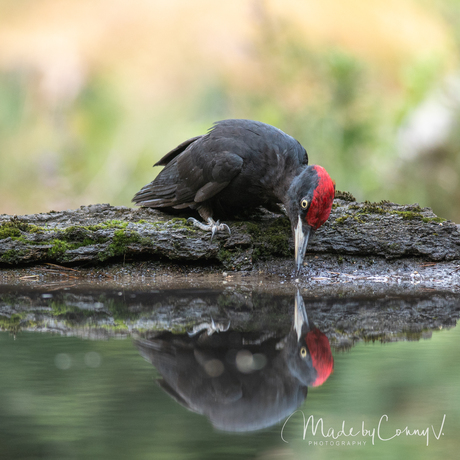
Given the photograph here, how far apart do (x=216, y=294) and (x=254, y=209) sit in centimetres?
150

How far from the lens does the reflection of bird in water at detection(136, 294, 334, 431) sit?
165cm

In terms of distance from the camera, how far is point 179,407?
1.64 meters

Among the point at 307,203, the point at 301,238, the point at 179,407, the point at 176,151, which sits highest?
Answer: the point at 176,151

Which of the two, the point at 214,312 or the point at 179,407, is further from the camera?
the point at 214,312

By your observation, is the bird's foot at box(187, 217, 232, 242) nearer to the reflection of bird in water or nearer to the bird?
the bird

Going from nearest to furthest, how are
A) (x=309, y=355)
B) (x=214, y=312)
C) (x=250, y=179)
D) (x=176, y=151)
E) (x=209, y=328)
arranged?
(x=309, y=355)
(x=209, y=328)
(x=214, y=312)
(x=250, y=179)
(x=176, y=151)

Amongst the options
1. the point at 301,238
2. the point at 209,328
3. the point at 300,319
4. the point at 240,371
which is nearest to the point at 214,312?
the point at 209,328

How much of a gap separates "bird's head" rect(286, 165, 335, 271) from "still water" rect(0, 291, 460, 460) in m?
1.59

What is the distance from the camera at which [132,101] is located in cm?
1003

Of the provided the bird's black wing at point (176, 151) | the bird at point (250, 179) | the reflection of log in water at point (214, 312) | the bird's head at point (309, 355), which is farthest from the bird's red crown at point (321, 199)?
the bird's black wing at point (176, 151)

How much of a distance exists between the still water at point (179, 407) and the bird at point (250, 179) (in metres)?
1.65

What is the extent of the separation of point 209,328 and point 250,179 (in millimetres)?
1855

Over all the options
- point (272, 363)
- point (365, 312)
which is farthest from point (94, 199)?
point (272, 363)

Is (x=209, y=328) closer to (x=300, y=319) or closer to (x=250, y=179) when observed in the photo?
(x=300, y=319)
